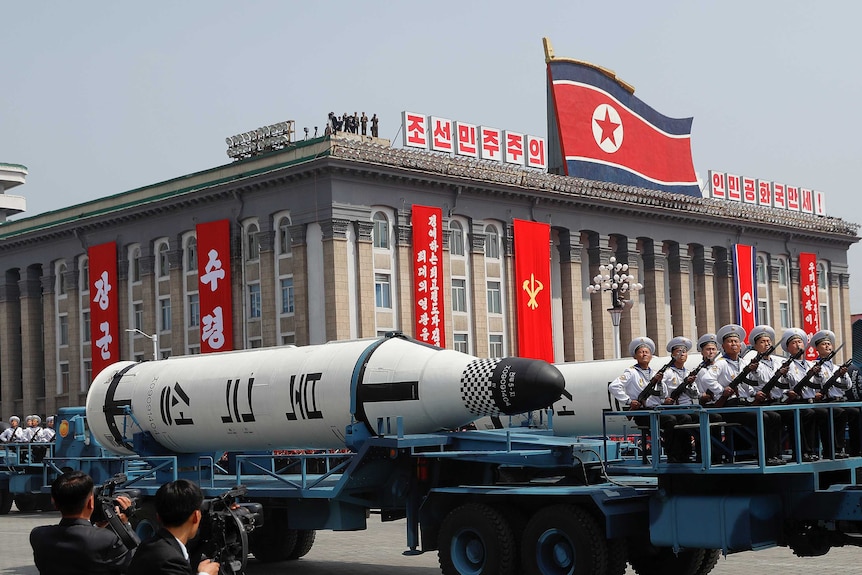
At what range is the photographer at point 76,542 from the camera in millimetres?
7074

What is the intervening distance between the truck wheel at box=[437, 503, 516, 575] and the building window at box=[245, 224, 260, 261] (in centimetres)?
4633

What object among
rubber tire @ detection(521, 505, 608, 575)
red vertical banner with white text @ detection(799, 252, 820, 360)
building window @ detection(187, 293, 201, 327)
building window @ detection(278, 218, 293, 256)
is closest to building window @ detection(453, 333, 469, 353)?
building window @ detection(278, 218, 293, 256)

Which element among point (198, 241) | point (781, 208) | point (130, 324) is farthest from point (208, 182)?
point (781, 208)

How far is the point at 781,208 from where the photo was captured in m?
79.6

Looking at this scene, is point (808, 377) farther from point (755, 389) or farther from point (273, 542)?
point (273, 542)

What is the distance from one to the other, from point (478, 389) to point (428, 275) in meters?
41.9

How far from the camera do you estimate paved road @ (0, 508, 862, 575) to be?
57.9ft

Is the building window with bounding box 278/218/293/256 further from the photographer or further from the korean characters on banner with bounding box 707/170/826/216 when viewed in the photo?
the photographer

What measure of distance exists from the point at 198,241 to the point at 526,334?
16826 millimetres

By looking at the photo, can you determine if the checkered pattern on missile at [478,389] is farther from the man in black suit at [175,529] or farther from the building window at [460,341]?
the building window at [460,341]

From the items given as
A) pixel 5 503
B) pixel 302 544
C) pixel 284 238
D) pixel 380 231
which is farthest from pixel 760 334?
pixel 284 238

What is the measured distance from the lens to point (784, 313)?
80188mm

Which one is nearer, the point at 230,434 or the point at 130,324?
the point at 230,434

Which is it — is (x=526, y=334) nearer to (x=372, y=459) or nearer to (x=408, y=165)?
(x=408, y=165)
